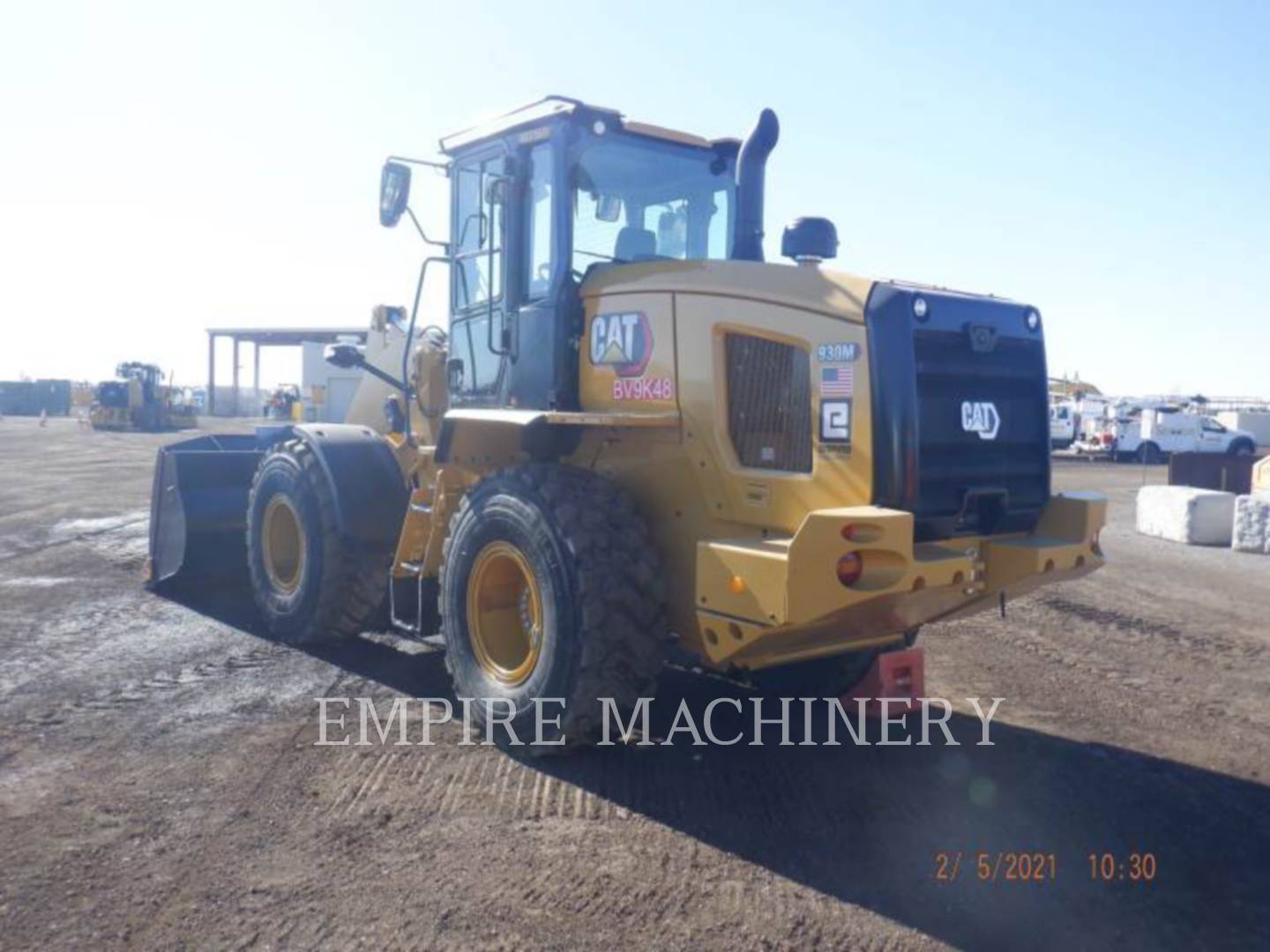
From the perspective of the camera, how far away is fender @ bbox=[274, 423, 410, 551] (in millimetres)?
7004

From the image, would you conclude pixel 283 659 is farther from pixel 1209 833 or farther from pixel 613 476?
pixel 1209 833

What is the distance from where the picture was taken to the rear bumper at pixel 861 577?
429cm

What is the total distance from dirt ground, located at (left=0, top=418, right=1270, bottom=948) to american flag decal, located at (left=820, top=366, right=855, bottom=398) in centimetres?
182

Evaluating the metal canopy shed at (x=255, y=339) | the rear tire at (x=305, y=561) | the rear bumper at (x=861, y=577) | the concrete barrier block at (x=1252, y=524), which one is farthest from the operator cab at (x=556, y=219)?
the metal canopy shed at (x=255, y=339)

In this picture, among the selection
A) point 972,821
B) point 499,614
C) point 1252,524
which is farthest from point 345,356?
point 1252,524

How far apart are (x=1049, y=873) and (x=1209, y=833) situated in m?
0.91

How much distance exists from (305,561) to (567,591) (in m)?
2.91

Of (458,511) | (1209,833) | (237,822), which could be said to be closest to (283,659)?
(458,511)

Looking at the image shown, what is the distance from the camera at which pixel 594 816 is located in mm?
4648

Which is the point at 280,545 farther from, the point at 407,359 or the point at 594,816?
the point at 594,816

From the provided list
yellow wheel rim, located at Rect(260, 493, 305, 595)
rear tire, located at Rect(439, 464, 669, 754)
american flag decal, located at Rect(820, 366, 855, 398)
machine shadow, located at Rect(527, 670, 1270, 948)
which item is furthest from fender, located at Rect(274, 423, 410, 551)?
american flag decal, located at Rect(820, 366, 855, 398)
